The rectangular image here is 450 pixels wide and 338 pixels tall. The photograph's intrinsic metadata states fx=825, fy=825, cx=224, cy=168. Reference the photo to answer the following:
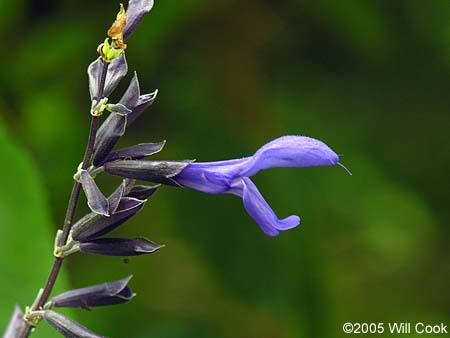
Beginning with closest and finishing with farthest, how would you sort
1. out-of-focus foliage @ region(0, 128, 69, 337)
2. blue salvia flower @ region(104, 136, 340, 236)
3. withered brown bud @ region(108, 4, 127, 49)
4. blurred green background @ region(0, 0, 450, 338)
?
withered brown bud @ region(108, 4, 127, 49), blue salvia flower @ region(104, 136, 340, 236), out-of-focus foliage @ region(0, 128, 69, 337), blurred green background @ region(0, 0, 450, 338)

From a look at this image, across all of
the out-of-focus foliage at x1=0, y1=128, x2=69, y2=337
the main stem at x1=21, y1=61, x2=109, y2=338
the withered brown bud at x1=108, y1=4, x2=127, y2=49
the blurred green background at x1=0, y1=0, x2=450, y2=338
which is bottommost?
the main stem at x1=21, y1=61, x2=109, y2=338

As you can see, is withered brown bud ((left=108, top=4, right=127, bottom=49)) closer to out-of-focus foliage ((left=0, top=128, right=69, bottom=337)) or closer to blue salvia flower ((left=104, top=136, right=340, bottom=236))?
blue salvia flower ((left=104, top=136, right=340, bottom=236))

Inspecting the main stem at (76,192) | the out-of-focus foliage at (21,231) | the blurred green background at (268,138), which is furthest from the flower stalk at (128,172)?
the blurred green background at (268,138)

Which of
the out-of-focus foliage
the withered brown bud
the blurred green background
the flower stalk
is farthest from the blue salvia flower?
the blurred green background

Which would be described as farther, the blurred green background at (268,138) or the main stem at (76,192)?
the blurred green background at (268,138)

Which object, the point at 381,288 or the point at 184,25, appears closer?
the point at 184,25

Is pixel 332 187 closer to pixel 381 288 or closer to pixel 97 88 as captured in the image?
pixel 381 288

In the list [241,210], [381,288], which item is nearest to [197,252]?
[241,210]

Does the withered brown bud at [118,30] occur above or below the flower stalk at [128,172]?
above

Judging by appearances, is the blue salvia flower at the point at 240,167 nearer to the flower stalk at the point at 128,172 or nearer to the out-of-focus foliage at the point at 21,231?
the flower stalk at the point at 128,172
